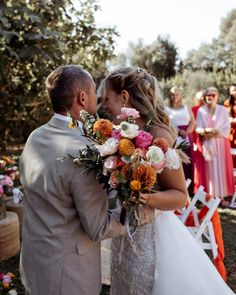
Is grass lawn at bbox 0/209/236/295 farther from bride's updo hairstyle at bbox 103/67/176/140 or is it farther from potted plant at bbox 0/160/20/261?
bride's updo hairstyle at bbox 103/67/176/140

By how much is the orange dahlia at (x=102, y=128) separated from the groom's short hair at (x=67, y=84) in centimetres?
21

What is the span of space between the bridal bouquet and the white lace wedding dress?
0.57 m

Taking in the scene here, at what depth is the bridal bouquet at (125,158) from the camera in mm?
1535

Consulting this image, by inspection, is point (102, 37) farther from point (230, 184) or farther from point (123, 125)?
point (123, 125)

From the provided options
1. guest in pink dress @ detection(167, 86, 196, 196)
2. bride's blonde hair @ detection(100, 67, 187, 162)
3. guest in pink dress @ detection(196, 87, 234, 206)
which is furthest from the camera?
guest in pink dress @ detection(167, 86, 196, 196)

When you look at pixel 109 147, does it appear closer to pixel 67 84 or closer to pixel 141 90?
pixel 67 84

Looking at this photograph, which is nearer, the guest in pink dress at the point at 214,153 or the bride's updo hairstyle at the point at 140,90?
the bride's updo hairstyle at the point at 140,90

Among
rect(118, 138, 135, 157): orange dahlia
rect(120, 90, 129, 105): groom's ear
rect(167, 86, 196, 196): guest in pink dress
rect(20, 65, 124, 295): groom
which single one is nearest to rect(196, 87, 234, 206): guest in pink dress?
rect(167, 86, 196, 196): guest in pink dress

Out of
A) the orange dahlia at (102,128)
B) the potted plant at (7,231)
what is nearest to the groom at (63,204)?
the orange dahlia at (102,128)

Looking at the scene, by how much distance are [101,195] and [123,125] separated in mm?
351

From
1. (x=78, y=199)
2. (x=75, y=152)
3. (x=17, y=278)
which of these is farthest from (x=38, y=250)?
(x=17, y=278)

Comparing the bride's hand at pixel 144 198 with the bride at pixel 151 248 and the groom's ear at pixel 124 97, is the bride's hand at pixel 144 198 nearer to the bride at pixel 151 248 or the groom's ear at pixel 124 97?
the bride at pixel 151 248

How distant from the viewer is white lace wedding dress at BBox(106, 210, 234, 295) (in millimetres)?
2111

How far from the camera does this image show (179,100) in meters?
6.68
